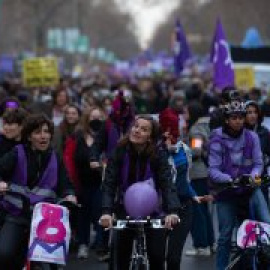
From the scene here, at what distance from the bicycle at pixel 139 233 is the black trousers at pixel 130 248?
0.29 feet

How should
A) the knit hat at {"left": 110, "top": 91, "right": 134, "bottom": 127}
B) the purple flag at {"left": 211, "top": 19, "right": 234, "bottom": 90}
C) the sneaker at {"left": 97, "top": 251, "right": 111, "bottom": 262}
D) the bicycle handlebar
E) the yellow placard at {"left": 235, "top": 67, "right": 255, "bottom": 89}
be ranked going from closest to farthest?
1. the bicycle handlebar
2. the knit hat at {"left": 110, "top": 91, "right": 134, "bottom": 127}
3. the sneaker at {"left": 97, "top": 251, "right": 111, "bottom": 262}
4. the purple flag at {"left": 211, "top": 19, "right": 234, "bottom": 90}
5. the yellow placard at {"left": 235, "top": 67, "right": 255, "bottom": 89}

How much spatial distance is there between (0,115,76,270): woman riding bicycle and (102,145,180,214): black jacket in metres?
0.33

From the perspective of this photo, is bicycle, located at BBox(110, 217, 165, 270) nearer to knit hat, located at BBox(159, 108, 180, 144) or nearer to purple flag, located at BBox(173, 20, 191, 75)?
knit hat, located at BBox(159, 108, 180, 144)

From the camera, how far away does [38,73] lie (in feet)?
73.1

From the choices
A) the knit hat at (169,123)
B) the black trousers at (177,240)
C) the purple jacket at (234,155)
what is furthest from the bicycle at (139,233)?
the purple jacket at (234,155)

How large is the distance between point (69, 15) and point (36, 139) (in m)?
82.4

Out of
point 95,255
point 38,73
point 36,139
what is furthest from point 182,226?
point 38,73

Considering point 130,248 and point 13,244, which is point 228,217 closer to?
point 130,248

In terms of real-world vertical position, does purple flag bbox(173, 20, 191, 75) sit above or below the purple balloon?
above

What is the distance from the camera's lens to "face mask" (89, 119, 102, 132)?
11148mm

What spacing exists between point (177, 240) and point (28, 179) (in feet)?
4.29

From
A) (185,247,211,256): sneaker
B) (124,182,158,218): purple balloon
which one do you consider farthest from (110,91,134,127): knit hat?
(124,182,158,218): purple balloon

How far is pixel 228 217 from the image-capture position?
8539 millimetres

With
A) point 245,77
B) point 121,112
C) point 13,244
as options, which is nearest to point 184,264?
point 121,112
